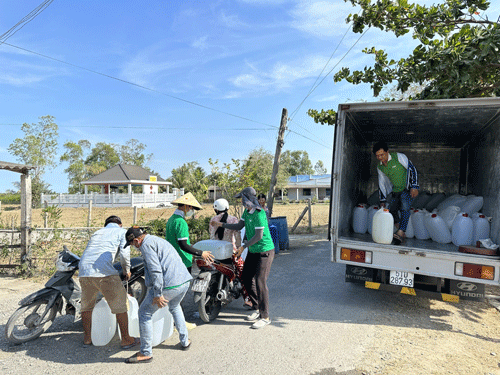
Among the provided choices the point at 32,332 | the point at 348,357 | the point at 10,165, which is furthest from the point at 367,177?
the point at 10,165

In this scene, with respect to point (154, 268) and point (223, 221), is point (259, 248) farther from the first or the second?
point (154, 268)

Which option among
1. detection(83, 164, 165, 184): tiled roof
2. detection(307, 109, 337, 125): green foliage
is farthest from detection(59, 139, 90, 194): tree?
detection(307, 109, 337, 125): green foliage

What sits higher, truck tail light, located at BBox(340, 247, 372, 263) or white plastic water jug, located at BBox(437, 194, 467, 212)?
white plastic water jug, located at BBox(437, 194, 467, 212)

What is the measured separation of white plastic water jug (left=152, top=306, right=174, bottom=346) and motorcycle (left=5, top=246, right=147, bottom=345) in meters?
0.69

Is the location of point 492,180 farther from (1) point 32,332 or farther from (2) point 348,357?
(1) point 32,332

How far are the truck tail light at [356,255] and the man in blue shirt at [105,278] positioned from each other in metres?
2.92

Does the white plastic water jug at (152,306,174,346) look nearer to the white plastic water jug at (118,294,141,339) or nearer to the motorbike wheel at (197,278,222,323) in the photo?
the white plastic water jug at (118,294,141,339)

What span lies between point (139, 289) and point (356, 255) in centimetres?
314

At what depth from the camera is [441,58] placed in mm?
6844

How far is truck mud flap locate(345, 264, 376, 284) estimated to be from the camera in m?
5.09

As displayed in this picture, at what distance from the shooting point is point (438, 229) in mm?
5641

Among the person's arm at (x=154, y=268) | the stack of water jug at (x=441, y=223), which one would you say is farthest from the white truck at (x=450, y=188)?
the person's arm at (x=154, y=268)

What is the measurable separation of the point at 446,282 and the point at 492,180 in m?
2.01

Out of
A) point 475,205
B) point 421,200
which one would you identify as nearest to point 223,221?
point 475,205
